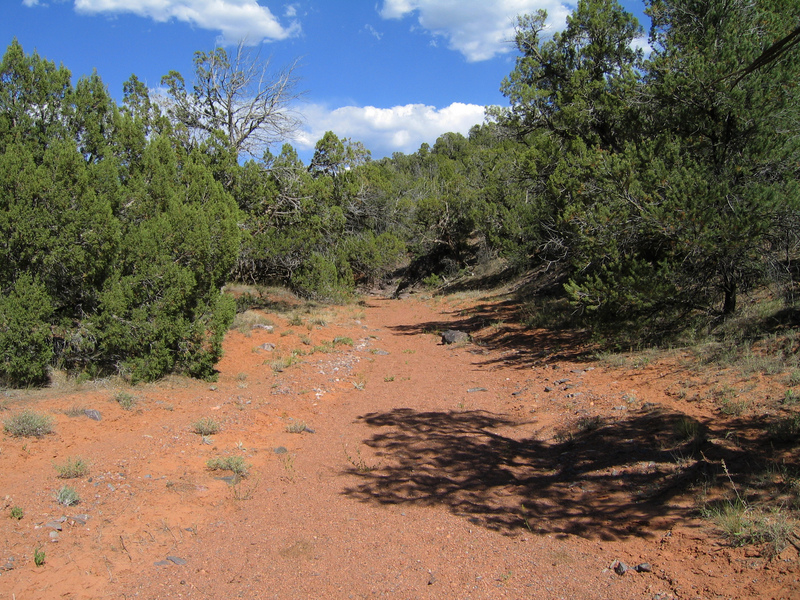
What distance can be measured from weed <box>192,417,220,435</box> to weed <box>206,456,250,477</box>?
3.40 ft

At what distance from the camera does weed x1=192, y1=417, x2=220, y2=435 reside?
7297 mm

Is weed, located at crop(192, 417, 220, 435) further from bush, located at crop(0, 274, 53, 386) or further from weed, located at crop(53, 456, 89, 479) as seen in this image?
bush, located at crop(0, 274, 53, 386)

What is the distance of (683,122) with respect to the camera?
9.75 metres

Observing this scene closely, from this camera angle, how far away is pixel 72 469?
5.43 m

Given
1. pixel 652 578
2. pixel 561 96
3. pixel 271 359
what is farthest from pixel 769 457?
pixel 561 96

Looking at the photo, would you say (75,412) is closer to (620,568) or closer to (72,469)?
(72,469)

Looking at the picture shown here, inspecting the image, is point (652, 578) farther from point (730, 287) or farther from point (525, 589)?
point (730, 287)

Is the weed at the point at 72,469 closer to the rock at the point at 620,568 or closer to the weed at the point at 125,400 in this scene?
the weed at the point at 125,400

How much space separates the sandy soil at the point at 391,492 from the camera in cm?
392

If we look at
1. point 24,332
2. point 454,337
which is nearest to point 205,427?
point 24,332

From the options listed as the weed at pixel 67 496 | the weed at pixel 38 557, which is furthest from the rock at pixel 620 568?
the weed at pixel 67 496

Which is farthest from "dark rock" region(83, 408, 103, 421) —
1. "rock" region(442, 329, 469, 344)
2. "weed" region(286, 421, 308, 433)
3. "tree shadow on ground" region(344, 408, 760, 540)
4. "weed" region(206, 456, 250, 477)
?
"rock" region(442, 329, 469, 344)

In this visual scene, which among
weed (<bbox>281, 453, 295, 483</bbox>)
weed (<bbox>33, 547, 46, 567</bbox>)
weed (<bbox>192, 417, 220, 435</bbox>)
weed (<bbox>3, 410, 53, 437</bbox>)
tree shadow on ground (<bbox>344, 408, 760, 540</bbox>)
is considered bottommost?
tree shadow on ground (<bbox>344, 408, 760, 540</bbox>)

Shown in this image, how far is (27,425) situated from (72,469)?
4.40 ft
